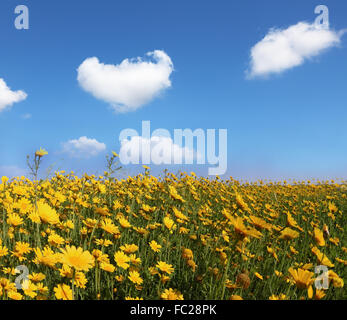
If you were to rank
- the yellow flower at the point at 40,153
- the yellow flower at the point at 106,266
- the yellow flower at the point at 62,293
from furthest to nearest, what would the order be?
the yellow flower at the point at 40,153 < the yellow flower at the point at 106,266 < the yellow flower at the point at 62,293

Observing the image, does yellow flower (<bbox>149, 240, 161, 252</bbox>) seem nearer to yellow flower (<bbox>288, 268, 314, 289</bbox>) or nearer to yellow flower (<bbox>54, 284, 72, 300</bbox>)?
yellow flower (<bbox>54, 284, 72, 300</bbox>)

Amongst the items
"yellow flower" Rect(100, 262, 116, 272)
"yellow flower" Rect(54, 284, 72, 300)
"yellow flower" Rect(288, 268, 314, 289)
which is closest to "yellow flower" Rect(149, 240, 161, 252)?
"yellow flower" Rect(100, 262, 116, 272)

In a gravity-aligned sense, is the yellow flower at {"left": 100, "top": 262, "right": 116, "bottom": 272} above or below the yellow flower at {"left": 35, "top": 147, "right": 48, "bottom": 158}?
below

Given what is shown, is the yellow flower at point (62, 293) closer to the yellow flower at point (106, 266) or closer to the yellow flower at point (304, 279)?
the yellow flower at point (106, 266)

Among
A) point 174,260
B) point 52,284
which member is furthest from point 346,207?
point 52,284

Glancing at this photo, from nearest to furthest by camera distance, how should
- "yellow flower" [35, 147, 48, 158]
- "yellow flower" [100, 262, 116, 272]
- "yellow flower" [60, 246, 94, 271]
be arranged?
"yellow flower" [60, 246, 94, 271]
"yellow flower" [100, 262, 116, 272]
"yellow flower" [35, 147, 48, 158]

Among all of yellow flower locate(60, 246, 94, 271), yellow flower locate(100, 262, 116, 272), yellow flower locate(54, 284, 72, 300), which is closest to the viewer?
yellow flower locate(60, 246, 94, 271)

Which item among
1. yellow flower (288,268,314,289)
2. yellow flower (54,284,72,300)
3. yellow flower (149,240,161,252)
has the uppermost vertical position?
yellow flower (288,268,314,289)

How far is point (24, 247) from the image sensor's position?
2.22 m

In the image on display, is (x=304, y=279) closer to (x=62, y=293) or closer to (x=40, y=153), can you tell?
(x=62, y=293)

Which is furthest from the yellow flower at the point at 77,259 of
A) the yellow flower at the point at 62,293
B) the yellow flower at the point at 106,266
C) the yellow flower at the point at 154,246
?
the yellow flower at the point at 154,246

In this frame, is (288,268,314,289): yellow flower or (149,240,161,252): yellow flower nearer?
(288,268,314,289): yellow flower

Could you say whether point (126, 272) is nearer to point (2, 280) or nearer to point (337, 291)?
point (2, 280)
